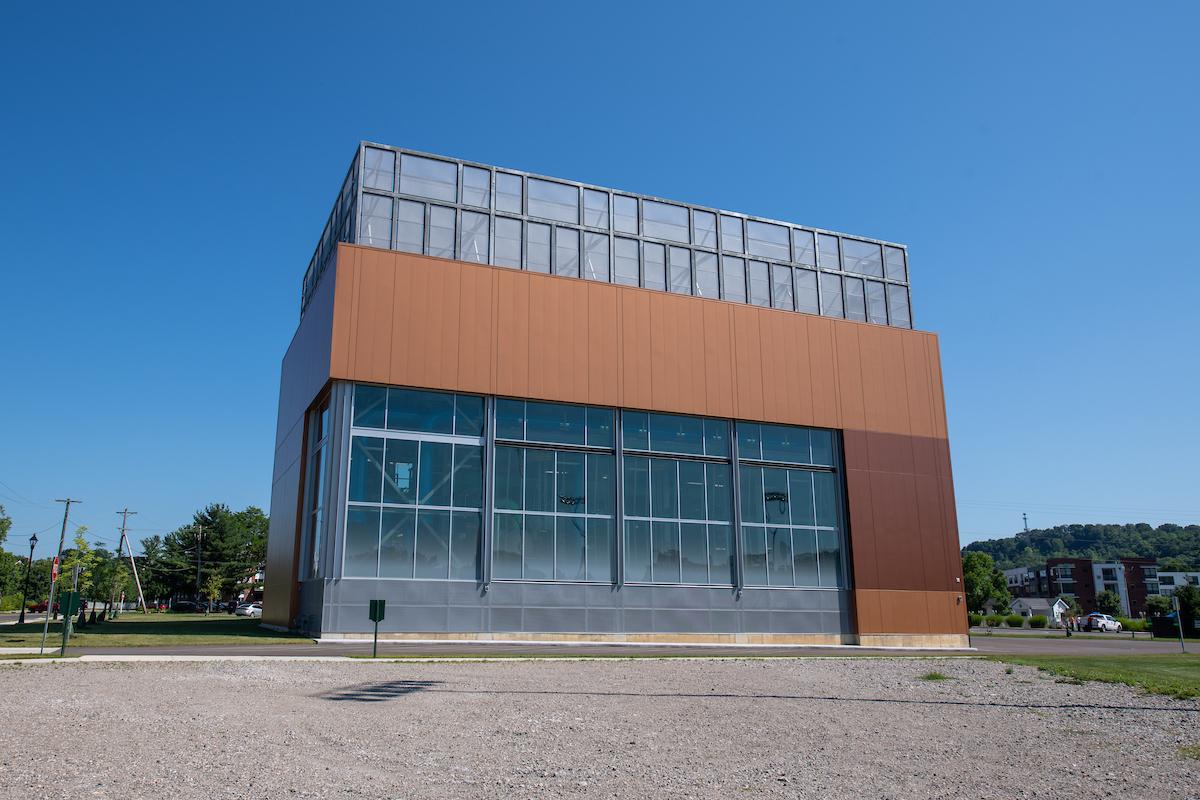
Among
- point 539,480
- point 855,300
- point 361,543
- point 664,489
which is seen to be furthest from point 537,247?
point 855,300

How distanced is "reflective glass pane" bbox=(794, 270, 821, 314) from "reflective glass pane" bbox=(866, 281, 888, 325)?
10.5 ft

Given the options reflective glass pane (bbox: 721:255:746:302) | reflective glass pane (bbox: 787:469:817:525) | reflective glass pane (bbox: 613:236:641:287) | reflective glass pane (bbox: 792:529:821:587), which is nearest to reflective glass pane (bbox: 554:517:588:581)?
reflective glass pane (bbox: 792:529:821:587)

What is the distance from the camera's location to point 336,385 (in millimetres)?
32156

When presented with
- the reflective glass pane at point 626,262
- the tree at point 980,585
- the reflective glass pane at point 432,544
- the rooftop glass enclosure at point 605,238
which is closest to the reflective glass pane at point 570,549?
the reflective glass pane at point 432,544

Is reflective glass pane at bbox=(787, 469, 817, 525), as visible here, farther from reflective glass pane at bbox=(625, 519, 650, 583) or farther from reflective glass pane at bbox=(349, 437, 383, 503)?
reflective glass pane at bbox=(349, 437, 383, 503)

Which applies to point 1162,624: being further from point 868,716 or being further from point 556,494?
point 868,716

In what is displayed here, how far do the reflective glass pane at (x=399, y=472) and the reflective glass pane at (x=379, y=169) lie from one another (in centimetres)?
1176

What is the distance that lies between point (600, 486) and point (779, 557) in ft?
30.3

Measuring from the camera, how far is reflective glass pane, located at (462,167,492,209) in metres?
38.2

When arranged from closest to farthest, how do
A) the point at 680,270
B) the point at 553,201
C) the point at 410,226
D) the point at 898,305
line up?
the point at 410,226 < the point at 553,201 < the point at 680,270 < the point at 898,305

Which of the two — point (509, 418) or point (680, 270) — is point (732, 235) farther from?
point (509, 418)

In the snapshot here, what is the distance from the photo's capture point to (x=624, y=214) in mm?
41156

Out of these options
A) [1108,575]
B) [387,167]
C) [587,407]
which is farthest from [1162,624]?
[1108,575]

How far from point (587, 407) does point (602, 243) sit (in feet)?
29.5
